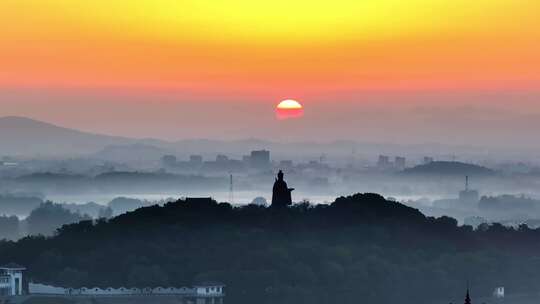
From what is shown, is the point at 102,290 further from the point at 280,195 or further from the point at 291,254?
the point at 280,195

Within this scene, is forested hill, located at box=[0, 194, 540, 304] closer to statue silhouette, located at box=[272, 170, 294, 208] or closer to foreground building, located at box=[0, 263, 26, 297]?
statue silhouette, located at box=[272, 170, 294, 208]

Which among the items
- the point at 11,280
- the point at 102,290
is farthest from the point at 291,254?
the point at 11,280

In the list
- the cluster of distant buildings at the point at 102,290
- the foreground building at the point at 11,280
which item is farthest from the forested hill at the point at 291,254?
the foreground building at the point at 11,280

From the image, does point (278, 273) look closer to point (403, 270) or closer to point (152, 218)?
point (403, 270)

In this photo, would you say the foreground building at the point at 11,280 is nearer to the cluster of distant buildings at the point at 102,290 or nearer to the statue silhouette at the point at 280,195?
the cluster of distant buildings at the point at 102,290

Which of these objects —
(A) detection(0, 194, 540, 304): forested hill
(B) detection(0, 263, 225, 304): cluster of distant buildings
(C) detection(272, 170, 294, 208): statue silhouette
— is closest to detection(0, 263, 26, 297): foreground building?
(B) detection(0, 263, 225, 304): cluster of distant buildings

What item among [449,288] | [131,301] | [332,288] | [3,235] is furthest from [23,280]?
[3,235]
